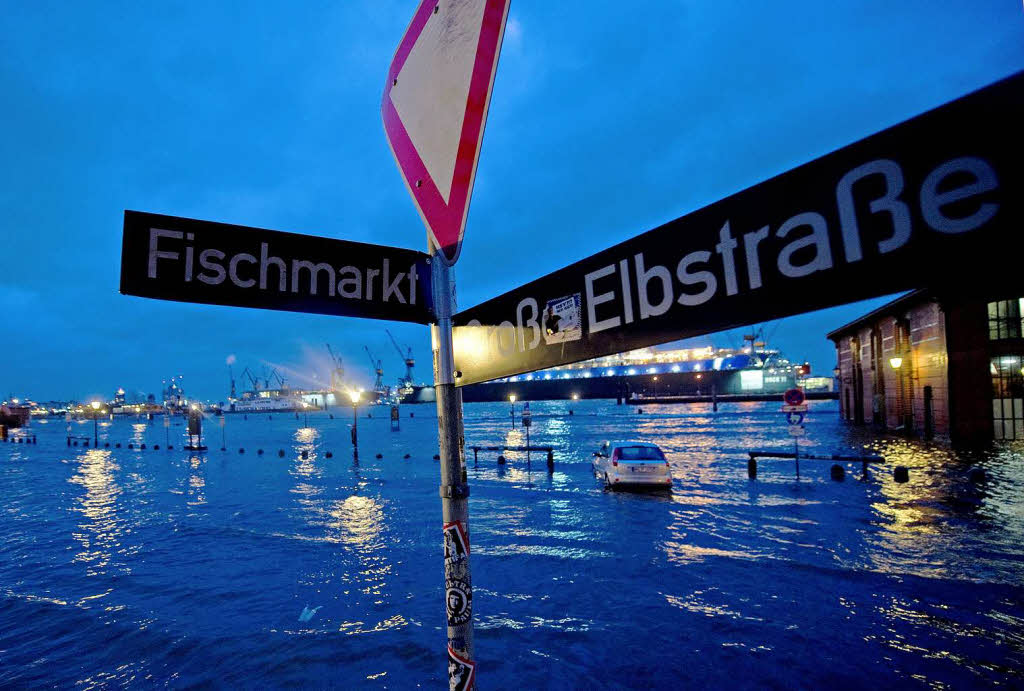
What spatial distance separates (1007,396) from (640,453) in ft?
69.4

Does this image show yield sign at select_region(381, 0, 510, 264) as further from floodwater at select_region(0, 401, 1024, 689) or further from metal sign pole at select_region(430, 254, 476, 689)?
floodwater at select_region(0, 401, 1024, 689)

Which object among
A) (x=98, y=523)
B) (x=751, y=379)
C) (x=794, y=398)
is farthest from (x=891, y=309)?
(x=751, y=379)

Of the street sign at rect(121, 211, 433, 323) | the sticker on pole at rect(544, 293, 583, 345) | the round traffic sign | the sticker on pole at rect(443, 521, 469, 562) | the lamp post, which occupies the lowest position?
the lamp post

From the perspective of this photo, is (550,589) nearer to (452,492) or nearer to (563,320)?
(452,492)

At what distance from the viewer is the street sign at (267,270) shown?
1827 millimetres

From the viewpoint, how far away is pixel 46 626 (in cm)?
682

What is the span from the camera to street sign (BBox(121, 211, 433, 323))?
183 cm

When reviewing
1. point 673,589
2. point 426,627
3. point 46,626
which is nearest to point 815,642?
Answer: point 673,589

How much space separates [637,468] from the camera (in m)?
14.6

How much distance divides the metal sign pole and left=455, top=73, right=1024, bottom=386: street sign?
0.54 meters

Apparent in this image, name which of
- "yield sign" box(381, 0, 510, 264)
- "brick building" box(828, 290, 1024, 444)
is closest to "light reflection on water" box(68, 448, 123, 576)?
"yield sign" box(381, 0, 510, 264)

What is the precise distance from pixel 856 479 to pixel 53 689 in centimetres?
1932

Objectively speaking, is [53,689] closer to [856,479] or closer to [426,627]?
[426,627]

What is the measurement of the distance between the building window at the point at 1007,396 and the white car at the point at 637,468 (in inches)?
768
